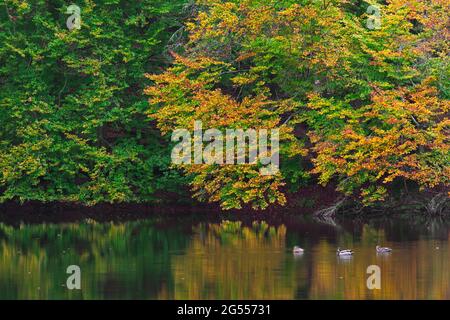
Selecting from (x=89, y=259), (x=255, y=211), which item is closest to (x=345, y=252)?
(x=89, y=259)

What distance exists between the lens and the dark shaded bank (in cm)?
3369

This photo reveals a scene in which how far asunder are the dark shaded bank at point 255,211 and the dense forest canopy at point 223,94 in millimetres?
399

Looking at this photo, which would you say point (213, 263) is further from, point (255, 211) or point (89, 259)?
point (255, 211)

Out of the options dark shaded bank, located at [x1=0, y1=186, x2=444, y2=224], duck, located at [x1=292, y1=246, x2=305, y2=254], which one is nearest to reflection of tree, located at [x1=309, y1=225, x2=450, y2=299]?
duck, located at [x1=292, y1=246, x2=305, y2=254]

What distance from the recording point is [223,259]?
25.1m

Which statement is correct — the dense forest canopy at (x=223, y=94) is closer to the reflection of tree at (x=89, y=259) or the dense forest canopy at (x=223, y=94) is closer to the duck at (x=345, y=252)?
the reflection of tree at (x=89, y=259)

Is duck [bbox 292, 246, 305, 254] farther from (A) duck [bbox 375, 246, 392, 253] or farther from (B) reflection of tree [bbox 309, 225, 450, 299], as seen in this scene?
(A) duck [bbox 375, 246, 392, 253]

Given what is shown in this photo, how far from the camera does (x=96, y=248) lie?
90.6ft

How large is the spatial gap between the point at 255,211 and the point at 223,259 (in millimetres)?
10576

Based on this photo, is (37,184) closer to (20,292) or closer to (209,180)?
(209,180)

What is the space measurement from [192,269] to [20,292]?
4.00 m

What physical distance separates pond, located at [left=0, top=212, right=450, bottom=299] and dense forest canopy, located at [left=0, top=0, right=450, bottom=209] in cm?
163
